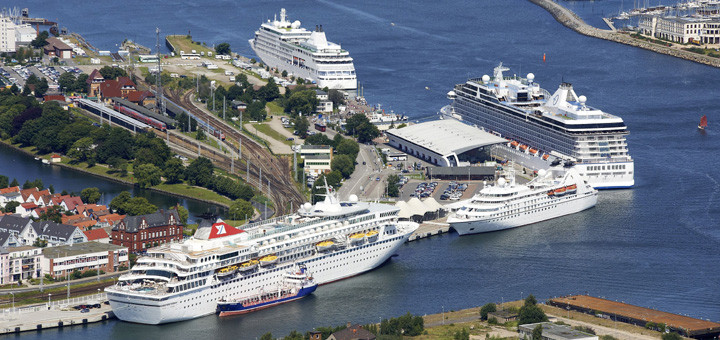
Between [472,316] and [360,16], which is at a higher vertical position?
[360,16]

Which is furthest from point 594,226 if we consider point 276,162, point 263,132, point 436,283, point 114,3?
point 114,3

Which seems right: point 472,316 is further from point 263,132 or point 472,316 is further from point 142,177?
point 263,132

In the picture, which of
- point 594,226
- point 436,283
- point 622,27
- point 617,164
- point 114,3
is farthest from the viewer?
point 114,3

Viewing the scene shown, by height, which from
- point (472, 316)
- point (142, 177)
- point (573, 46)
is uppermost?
point (573, 46)

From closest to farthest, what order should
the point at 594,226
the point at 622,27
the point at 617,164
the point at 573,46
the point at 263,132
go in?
1. the point at 594,226
2. the point at 617,164
3. the point at 263,132
4. the point at 573,46
5. the point at 622,27

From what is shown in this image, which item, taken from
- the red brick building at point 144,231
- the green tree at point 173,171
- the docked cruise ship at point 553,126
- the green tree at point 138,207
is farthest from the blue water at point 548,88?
the green tree at point 173,171

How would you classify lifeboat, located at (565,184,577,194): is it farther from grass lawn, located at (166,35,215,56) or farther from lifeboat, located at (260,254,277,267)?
grass lawn, located at (166,35,215,56)
